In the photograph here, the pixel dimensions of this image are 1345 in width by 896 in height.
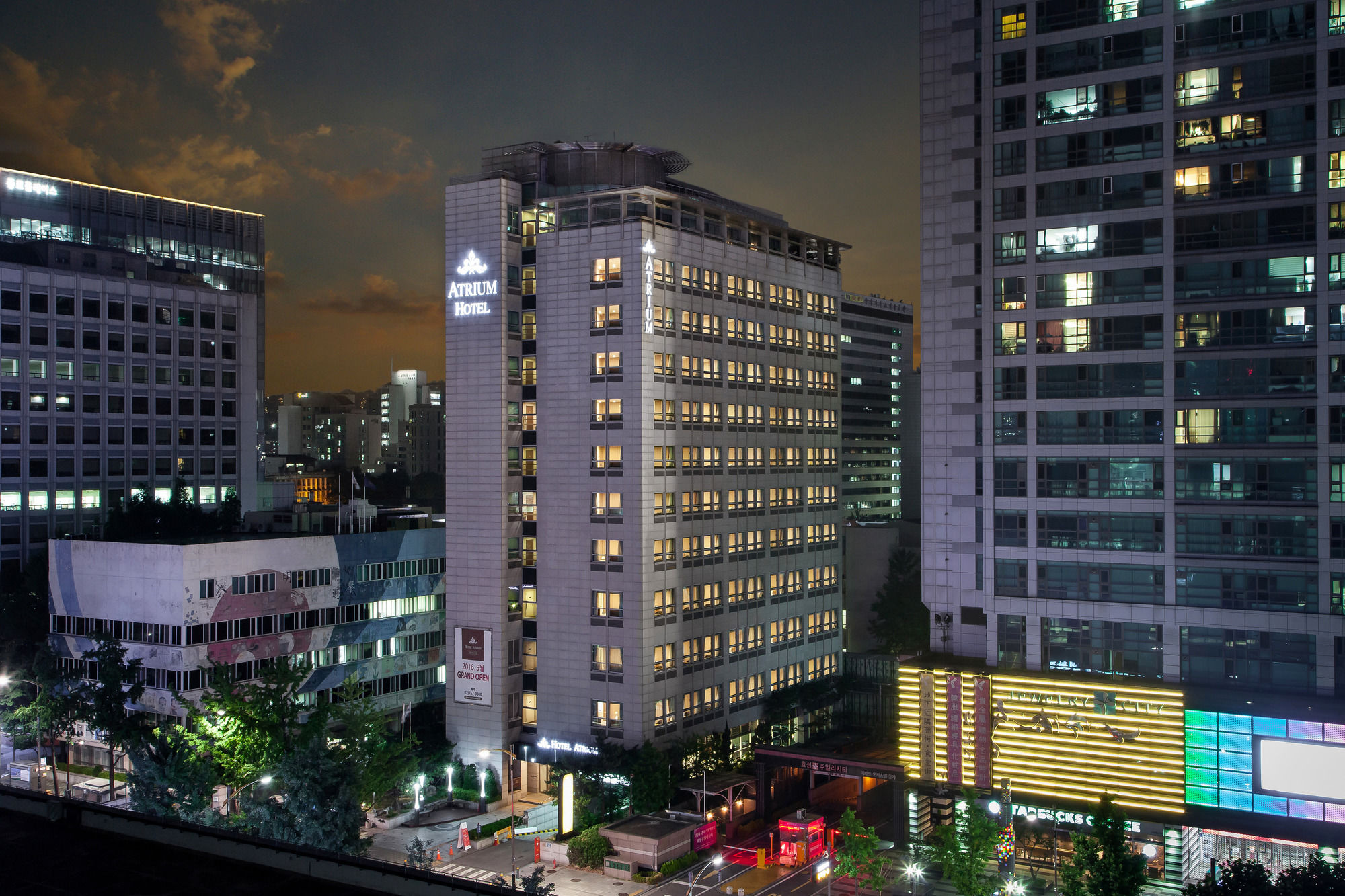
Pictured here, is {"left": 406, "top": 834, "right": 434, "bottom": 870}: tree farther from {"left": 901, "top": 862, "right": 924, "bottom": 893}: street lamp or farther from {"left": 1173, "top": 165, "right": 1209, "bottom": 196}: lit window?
{"left": 1173, "top": 165, "right": 1209, "bottom": 196}: lit window

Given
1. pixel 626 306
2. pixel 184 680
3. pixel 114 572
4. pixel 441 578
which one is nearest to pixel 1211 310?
pixel 626 306

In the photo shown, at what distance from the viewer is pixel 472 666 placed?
302ft

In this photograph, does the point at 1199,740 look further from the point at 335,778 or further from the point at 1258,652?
the point at 335,778

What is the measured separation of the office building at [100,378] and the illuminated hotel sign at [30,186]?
18 centimetres

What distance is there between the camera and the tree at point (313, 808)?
206 ft

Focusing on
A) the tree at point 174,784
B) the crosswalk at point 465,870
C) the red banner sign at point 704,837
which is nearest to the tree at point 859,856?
the red banner sign at point 704,837

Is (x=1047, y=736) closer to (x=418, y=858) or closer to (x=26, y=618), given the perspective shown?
(x=418, y=858)

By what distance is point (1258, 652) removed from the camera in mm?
69000

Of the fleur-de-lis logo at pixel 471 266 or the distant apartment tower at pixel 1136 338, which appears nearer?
the distant apartment tower at pixel 1136 338

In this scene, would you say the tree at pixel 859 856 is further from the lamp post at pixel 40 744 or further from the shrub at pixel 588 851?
the lamp post at pixel 40 744

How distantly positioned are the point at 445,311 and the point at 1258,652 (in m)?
68.1

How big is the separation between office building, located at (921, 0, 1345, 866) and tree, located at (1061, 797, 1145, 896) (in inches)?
468

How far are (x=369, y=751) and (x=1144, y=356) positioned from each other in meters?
59.2

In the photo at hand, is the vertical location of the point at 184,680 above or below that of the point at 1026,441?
below
